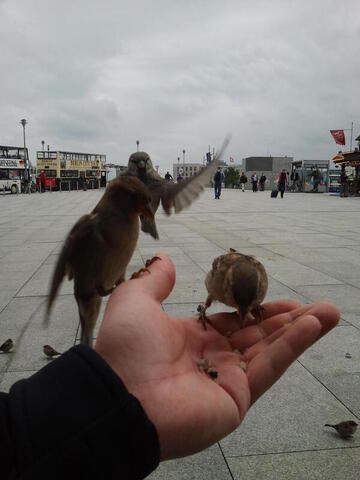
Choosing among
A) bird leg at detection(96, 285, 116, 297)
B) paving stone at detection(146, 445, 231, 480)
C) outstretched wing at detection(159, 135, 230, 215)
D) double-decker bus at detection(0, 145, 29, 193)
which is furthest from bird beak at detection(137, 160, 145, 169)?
double-decker bus at detection(0, 145, 29, 193)

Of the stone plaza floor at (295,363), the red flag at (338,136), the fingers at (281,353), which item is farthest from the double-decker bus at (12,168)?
the fingers at (281,353)

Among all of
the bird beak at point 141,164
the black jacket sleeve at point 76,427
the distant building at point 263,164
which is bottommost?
the black jacket sleeve at point 76,427

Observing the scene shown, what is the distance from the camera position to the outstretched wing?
252 centimetres

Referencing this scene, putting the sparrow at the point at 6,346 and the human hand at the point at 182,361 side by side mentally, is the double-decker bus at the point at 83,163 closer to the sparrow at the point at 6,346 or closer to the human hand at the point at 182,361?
the human hand at the point at 182,361

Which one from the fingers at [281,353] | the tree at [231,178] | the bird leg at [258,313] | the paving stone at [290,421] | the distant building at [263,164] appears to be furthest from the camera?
the distant building at [263,164]

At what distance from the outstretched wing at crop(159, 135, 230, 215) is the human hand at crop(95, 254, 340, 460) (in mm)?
374

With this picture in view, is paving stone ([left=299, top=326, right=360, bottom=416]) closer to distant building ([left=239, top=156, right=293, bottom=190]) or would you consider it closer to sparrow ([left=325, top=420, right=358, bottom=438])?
sparrow ([left=325, top=420, right=358, bottom=438])

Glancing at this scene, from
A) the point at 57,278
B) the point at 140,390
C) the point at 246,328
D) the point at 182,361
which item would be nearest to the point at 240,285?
the point at 246,328

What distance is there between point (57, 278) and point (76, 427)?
0.60 m

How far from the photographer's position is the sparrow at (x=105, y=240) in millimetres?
2021

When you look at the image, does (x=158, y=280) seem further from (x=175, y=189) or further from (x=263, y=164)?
(x=263, y=164)

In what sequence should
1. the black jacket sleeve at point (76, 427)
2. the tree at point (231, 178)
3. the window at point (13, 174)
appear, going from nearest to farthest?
the black jacket sleeve at point (76, 427) < the window at point (13, 174) < the tree at point (231, 178)

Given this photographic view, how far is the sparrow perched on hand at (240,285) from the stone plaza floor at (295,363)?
0.58 m

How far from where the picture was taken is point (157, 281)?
2412 mm
